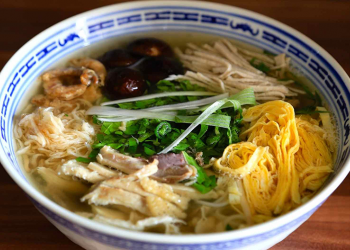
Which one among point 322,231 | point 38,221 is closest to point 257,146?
point 322,231

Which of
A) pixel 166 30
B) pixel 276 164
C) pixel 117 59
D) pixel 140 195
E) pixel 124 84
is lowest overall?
pixel 140 195

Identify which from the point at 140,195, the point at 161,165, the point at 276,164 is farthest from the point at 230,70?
the point at 140,195

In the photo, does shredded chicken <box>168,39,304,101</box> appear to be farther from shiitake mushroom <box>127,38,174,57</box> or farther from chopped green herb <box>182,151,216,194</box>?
chopped green herb <box>182,151,216,194</box>

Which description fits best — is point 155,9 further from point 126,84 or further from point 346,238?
point 346,238

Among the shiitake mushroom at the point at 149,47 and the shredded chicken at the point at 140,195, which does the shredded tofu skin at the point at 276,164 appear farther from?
the shiitake mushroom at the point at 149,47

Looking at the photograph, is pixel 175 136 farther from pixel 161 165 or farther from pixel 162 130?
pixel 161 165

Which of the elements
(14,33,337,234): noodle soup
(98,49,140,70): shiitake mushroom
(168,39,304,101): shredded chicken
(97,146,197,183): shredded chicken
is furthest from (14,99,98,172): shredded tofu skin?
(168,39,304,101): shredded chicken
